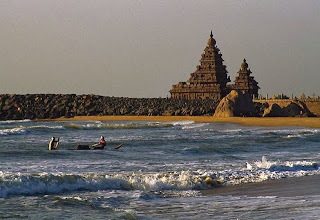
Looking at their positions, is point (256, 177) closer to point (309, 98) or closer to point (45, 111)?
point (309, 98)

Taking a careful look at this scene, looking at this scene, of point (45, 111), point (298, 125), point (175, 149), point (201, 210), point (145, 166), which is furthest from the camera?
point (45, 111)

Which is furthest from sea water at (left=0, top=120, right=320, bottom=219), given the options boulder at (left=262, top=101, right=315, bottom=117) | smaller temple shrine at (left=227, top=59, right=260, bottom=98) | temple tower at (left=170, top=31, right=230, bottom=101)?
smaller temple shrine at (left=227, top=59, right=260, bottom=98)

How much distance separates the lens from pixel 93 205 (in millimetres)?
17094

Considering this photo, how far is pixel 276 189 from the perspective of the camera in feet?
64.5

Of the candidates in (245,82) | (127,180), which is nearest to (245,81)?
(245,82)

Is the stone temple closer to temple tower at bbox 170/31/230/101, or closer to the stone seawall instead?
temple tower at bbox 170/31/230/101

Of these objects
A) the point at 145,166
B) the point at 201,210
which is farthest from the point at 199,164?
the point at 201,210

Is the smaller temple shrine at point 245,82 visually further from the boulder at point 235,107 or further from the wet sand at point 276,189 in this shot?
the wet sand at point 276,189

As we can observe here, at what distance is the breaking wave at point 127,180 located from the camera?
19797 millimetres

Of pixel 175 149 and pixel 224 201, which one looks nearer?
pixel 224 201

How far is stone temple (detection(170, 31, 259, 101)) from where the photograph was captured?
120375 mm

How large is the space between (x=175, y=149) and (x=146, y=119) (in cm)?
5474

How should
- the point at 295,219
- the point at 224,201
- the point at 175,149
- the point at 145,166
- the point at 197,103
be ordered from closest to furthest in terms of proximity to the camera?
the point at 295,219 < the point at 224,201 < the point at 145,166 < the point at 175,149 < the point at 197,103

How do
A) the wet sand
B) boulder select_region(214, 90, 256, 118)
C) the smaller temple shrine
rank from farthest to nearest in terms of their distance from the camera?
the smaller temple shrine → boulder select_region(214, 90, 256, 118) → the wet sand
